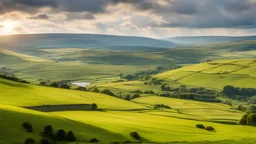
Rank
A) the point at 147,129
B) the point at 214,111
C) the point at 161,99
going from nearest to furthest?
1. the point at 147,129
2. the point at 214,111
3. the point at 161,99

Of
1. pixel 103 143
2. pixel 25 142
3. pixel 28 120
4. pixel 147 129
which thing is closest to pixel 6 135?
pixel 25 142

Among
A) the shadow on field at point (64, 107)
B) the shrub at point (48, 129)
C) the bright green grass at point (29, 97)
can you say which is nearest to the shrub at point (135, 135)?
A: the shrub at point (48, 129)

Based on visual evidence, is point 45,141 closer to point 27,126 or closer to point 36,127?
point 27,126

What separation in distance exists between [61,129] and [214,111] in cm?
9516

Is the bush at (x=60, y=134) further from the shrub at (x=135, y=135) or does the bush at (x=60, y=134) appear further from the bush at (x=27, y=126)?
the shrub at (x=135, y=135)

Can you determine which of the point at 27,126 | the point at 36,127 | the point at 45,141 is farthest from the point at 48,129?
the point at 45,141

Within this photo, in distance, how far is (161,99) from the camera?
168 meters

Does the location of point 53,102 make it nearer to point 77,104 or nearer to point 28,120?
point 77,104

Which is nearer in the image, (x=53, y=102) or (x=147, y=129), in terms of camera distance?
(x=147, y=129)

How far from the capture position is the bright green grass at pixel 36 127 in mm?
54322

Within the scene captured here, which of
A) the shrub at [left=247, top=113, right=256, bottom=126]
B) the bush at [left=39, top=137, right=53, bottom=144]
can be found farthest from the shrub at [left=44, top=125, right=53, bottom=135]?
the shrub at [left=247, top=113, right=256, bottom=126]

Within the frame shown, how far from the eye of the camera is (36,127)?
60.2 metres

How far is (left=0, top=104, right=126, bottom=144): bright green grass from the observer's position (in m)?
54.3

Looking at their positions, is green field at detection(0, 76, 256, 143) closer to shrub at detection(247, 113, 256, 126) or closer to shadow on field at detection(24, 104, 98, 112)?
shadow on field at detection(24, 104, 98, 112)
